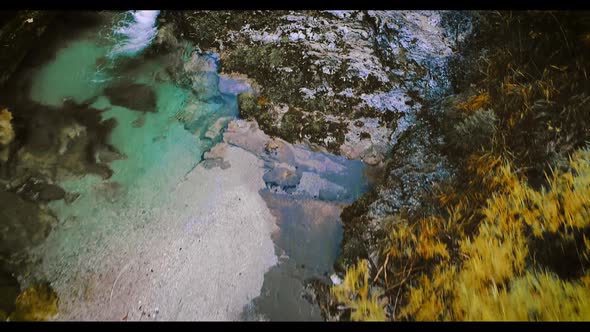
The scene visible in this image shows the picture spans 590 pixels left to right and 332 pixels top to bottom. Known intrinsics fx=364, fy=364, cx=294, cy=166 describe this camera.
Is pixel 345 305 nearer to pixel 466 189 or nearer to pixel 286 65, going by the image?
pixel 466 189

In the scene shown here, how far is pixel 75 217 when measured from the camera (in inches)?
104

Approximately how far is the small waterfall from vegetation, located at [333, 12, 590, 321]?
2.91 m

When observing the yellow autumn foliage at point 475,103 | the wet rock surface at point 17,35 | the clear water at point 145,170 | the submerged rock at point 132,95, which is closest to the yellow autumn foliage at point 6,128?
the clear water at point 145,170

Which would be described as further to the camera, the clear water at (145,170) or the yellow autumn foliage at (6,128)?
the yellow autumn foliage at (6,128)

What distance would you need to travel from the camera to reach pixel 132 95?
10.8 ft

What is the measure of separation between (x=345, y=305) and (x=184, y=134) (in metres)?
1.88

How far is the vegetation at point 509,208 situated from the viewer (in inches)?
75.9

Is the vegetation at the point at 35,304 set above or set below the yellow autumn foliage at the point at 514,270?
below

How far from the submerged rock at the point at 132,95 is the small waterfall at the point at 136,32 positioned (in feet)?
1.40

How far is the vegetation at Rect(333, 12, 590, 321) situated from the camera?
193cm

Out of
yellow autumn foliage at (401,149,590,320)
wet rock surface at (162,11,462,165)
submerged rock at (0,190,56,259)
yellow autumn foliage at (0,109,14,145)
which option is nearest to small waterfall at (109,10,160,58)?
wet rock surface at (162,11,462,165)

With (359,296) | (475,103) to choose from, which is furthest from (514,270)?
(475,103)

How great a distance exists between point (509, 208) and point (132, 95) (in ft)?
10.2

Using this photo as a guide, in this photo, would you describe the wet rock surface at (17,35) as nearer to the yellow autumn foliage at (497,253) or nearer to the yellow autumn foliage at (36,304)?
the yellow autumn foliage at (36,304)
